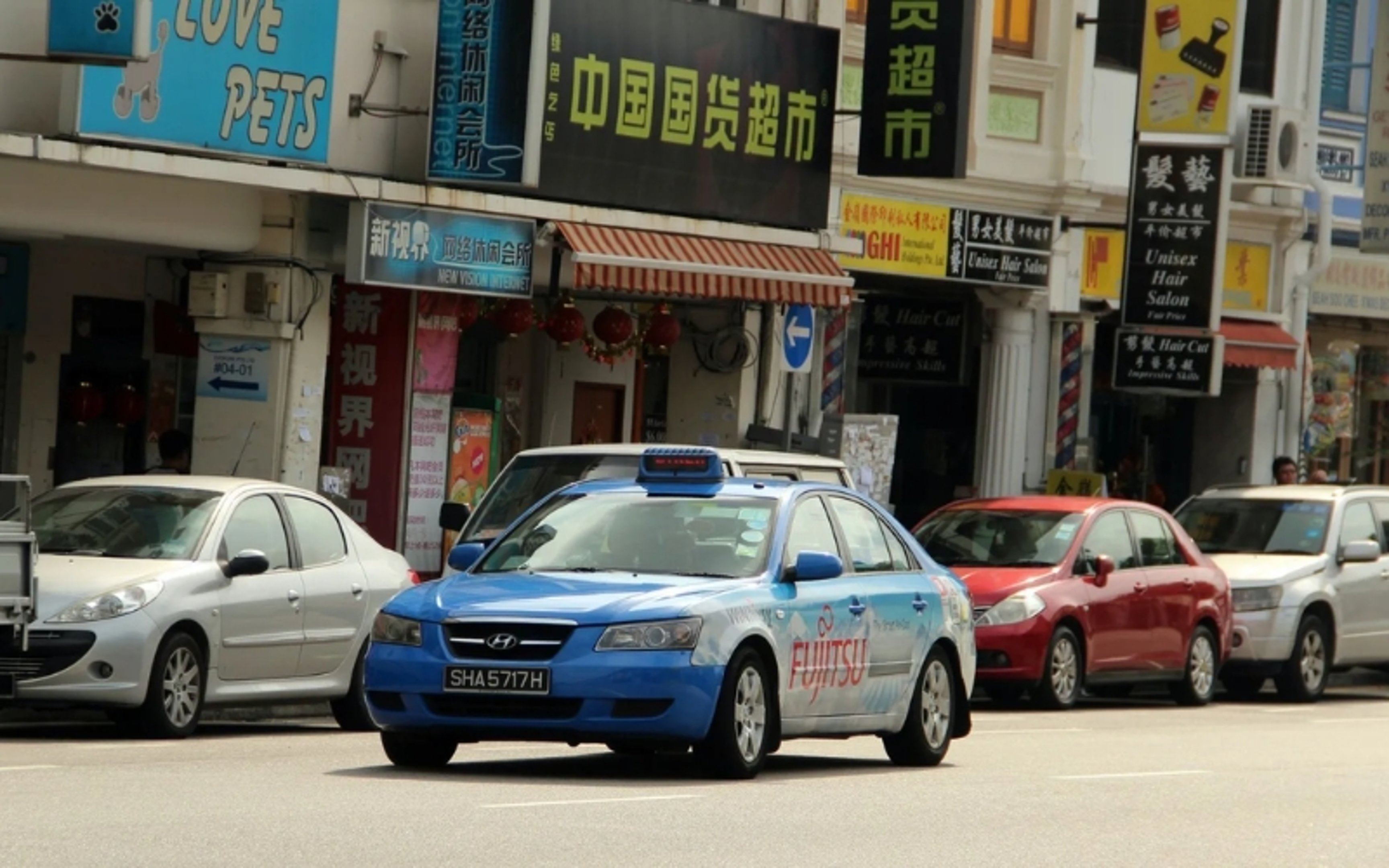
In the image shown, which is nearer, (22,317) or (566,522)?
(566,522)

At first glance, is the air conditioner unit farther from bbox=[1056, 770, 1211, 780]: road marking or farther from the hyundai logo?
the hyundai logo

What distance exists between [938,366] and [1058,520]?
27.9 ft

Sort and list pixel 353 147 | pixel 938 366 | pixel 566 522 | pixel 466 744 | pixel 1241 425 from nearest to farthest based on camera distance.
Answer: pixel 566 522 → pixel 466 744 → pixel 353 147 → pixel 938 366 → pixel 1241 425

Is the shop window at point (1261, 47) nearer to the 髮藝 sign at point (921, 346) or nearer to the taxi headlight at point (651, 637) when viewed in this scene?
the 髮藝 sign at point (921, 346)

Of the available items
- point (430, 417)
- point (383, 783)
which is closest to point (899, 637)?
point (383, 783)

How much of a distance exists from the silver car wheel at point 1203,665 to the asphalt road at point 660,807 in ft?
18.8

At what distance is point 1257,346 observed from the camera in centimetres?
3262

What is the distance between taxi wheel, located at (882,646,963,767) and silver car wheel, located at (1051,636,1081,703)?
20.2 ft

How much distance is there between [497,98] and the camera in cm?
2244

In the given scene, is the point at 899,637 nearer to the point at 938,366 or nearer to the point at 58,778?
the point at 58,778

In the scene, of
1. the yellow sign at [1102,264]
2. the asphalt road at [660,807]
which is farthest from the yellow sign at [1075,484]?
the asphalt road at [660,807]

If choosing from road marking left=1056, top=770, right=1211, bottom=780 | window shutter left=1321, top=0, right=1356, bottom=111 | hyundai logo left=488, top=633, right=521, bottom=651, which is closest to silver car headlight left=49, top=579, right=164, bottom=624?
hyundai logo left=488, top=633, right=521, bottom=651

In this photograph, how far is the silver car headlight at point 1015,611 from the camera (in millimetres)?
21266

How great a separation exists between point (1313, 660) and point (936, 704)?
10.5 m
